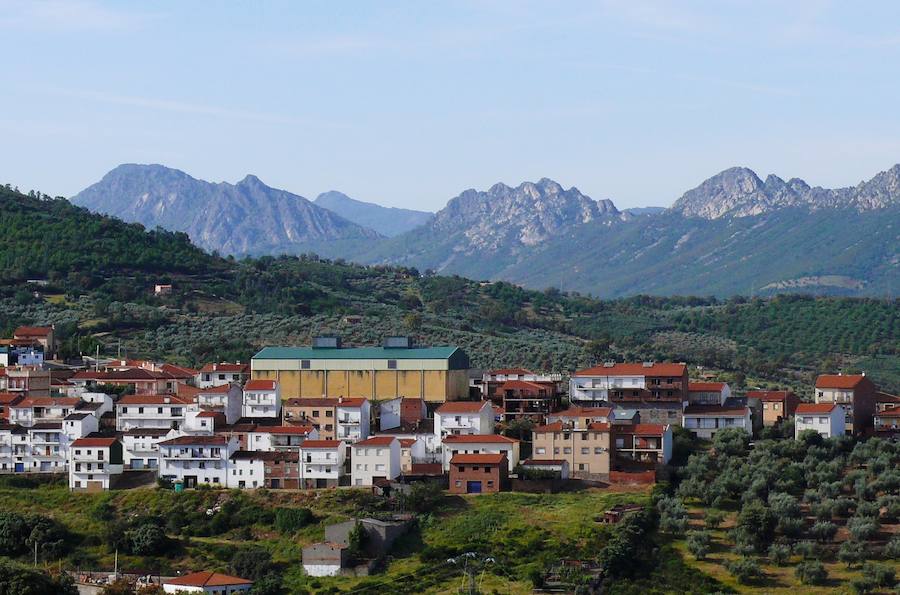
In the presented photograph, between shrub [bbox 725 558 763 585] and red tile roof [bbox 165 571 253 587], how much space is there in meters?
15.7

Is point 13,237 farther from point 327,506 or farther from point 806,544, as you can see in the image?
point 806,544

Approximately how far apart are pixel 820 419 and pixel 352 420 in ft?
62.7

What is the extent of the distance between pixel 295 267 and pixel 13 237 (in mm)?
32837

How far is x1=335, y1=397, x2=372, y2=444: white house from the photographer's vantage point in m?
70.9

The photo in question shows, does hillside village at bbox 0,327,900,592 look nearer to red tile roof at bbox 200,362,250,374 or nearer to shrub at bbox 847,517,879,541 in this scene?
red tile roof at bbox 200,362,250,374

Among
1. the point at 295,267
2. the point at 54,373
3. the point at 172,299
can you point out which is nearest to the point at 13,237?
the point at 172,299

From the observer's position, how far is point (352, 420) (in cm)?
7119

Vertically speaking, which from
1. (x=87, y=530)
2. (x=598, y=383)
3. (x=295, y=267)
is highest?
(x=295, y=267)

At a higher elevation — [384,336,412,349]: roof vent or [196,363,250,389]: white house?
[384,336,412,349]: roof vent

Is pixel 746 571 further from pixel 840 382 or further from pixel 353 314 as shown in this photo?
pixel 353 314

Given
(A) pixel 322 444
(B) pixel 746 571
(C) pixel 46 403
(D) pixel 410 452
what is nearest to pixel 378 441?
(A) pixel 322 444

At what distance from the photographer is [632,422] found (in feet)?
232

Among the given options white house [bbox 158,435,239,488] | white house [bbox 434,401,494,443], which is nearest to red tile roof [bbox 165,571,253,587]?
white house [bbox 158,435,239,488]

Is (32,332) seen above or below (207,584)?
above
